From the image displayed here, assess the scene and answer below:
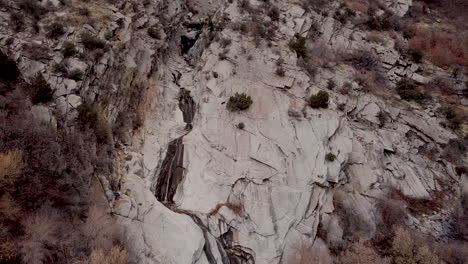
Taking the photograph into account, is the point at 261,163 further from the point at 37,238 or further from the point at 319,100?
the point at 37,238

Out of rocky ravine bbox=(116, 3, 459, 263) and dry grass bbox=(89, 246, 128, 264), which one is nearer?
dry grass bbox=(89, 246, 128, 264)

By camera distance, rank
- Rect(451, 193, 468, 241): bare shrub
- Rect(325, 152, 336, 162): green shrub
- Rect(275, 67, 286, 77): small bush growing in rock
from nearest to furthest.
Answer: Rect(451, 193, 468, 241): bare shrub, Rect(325, 152, 336, 162): green shrub, Rect(275, 67, 286, 77): small bush growing in rock

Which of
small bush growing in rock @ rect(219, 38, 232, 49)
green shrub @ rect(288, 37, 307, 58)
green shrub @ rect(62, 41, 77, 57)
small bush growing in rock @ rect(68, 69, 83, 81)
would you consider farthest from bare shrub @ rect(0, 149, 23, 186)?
green shrub @ rect(288, 37, 307, 58)

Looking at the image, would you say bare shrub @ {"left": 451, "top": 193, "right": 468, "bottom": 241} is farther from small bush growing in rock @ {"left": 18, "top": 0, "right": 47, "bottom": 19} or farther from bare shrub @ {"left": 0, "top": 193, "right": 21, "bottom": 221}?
small bush growing in rock @ {"left": 18, "top": 0, "right": 47, "bottom": 19}

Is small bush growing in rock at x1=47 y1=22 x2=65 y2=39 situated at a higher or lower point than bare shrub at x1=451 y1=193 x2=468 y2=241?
higher

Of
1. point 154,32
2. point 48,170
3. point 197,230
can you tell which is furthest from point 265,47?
point 48,170

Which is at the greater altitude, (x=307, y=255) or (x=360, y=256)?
(x=360, y=256)

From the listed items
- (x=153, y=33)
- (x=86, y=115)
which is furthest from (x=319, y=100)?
(x=86, y=115)

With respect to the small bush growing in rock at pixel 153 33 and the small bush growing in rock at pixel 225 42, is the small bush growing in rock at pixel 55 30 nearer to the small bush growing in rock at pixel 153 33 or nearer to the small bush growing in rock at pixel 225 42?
the small bush growing in rock at pixel 153 33
